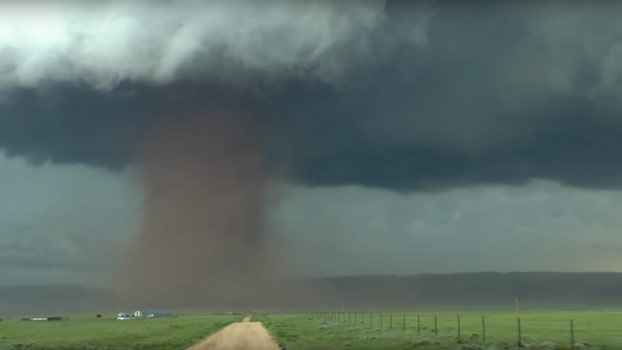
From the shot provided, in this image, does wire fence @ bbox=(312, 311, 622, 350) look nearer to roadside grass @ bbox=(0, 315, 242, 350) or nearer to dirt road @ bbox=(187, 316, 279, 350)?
dirt road @ bbox=(187, 316, 279, 350)

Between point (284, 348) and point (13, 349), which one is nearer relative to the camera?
point (284, 348)

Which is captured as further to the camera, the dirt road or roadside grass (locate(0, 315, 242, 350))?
roadside grass (locate(0, 315, 242, 350))

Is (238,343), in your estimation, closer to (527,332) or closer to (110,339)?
(110,339)

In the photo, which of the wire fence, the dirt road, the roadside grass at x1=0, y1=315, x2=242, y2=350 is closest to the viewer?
the wire fence

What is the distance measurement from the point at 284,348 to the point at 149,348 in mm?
13866

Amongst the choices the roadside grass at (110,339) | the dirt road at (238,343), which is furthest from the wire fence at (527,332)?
the roadside grass at (110,339)

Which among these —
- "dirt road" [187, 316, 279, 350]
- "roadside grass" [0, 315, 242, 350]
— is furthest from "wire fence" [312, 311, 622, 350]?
"roadside grass" [0, 315, 242, 350]

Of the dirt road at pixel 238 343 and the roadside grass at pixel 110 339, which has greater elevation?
the dirt road at pixel 238 343

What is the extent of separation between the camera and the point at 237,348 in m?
55.9

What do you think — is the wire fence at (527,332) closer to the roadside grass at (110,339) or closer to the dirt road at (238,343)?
the dirt road at (238,343)

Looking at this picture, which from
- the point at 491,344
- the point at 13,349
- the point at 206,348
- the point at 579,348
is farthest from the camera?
the point at 13,349

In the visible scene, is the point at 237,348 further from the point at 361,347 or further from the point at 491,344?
the point at 491,344

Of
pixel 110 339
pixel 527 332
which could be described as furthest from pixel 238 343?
pixel 527 332

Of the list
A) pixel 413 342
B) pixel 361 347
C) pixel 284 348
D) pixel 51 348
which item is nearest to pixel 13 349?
pixel 51 348
